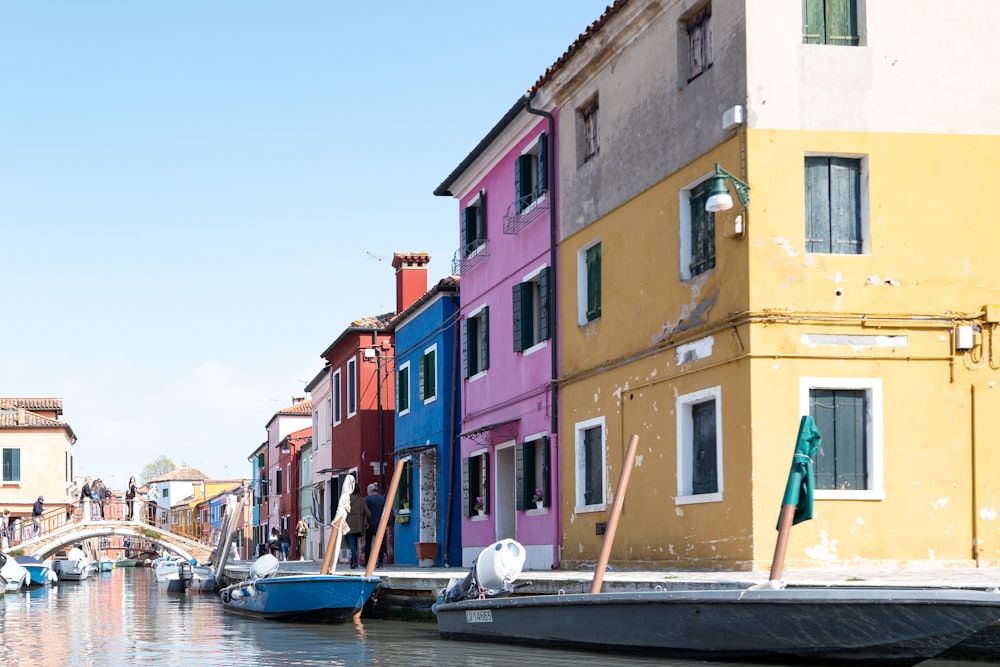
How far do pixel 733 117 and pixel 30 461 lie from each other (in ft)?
176

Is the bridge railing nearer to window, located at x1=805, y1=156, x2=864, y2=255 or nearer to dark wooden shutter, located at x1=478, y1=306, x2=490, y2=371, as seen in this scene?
dark wooden shutter, located at x1=478, y1=306, x2=490, y2=371

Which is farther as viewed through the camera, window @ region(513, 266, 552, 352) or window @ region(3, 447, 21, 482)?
window @ region(3, 447, 21, 482)

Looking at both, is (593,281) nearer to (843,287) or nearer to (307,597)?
(843,287)

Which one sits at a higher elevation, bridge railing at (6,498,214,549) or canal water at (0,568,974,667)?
canal water at (0,568,974,667)

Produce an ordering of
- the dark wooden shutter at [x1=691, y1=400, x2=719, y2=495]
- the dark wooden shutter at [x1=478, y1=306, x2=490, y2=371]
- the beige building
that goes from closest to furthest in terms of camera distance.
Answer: the dark wooden shutter at [x1=691, y1=400, x2=719, y2=495], the dark wooden shutter at [x1=478, y1=306, x2=490, y2=371], the beige building

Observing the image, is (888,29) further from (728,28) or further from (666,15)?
(666,15)

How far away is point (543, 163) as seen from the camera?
23125mm

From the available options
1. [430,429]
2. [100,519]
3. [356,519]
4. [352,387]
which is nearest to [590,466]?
[356,519]

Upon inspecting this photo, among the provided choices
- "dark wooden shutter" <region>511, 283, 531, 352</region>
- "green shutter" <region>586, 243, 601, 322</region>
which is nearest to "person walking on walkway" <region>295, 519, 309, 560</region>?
"dark wooden shutter" <region>511, 283, 531, 352</region>

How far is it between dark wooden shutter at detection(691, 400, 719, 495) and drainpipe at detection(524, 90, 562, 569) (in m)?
4.87

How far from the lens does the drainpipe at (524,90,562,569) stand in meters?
22.2

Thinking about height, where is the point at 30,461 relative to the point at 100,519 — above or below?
above

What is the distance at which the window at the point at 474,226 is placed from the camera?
27.0 meters

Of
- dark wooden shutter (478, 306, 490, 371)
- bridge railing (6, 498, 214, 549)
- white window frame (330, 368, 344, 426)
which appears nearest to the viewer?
dark wooden shutter (478, 306, 490, 371)
